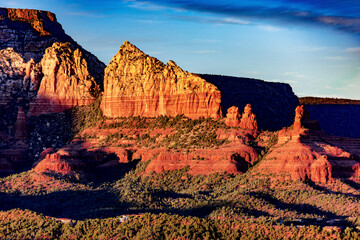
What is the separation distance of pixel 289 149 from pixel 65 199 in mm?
40130

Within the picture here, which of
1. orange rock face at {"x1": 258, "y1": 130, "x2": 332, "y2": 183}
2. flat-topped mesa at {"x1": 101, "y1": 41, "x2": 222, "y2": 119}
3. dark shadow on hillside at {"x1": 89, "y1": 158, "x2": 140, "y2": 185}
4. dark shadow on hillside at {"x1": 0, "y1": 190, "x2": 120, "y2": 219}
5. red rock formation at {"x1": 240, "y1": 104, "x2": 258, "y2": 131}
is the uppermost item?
flat-topped mesa at {"x1": 101, "y1": 41, "x2": 222, "y2": 119}

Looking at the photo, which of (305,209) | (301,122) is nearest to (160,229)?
(305,209)

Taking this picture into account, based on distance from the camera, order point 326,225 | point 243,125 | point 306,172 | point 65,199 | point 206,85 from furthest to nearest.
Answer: point 206,85 → point 243,125 → point 65,199 → point 306,172 → point 326,225

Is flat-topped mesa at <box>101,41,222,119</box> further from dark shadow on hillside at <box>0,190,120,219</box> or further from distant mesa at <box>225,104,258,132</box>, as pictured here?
dark shadow on hillside at <box>0,190,120,219</box>

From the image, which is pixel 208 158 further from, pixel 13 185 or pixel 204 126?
pixel 13 185

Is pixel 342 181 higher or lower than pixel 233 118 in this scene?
lower

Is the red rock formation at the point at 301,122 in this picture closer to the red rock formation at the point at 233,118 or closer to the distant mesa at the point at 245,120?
the distant mesa at the point at 245,120

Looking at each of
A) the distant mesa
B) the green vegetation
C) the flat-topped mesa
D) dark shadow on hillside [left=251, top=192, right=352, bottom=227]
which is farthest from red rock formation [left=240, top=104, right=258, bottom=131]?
the green vegetation

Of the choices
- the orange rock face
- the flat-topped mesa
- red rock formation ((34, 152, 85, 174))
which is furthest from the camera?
the flat-topped mesa

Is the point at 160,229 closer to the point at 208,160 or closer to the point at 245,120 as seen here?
the point at 208,160

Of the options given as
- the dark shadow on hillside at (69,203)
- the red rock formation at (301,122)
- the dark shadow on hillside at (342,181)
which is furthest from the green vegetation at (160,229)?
the red rock formation at (301,122)

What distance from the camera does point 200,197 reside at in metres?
152

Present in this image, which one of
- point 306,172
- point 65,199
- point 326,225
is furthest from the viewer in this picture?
point 65,199

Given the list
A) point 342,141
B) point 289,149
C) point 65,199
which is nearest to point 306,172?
point 289,149
